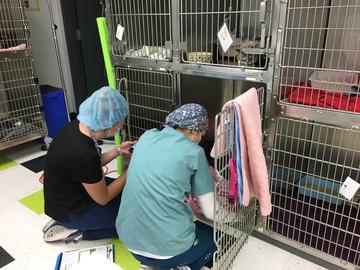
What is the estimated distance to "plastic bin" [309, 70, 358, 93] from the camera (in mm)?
1474

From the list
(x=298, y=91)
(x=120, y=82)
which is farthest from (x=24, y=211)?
(x=298, y=91)

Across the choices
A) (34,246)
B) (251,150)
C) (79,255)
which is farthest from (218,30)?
(34,246)

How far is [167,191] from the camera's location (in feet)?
4.41

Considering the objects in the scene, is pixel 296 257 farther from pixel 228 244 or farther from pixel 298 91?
pixel 298 91

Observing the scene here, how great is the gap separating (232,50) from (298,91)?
44 centimetres

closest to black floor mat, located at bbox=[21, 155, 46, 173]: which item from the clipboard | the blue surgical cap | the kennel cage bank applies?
the clipboard

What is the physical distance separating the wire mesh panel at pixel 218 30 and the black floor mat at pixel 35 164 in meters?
1.77

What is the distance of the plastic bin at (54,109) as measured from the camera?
3.19 m

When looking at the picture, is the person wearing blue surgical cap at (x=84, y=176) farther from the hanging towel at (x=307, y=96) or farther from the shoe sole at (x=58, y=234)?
the hanging towel at (x=307, y=96)

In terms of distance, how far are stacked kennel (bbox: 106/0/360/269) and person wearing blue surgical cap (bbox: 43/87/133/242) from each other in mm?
531

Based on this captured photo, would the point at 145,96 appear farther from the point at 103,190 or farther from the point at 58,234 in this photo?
the point at 58,234

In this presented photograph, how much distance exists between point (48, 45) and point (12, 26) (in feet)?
3.01

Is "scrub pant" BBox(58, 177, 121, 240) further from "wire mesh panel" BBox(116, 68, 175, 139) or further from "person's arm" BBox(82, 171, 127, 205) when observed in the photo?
"wire mesh panel" BBox(116, 68, 175, 139)

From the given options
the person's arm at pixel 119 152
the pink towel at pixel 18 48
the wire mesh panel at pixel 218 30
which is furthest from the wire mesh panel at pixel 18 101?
the wire mesh panel at pixel 218 30
